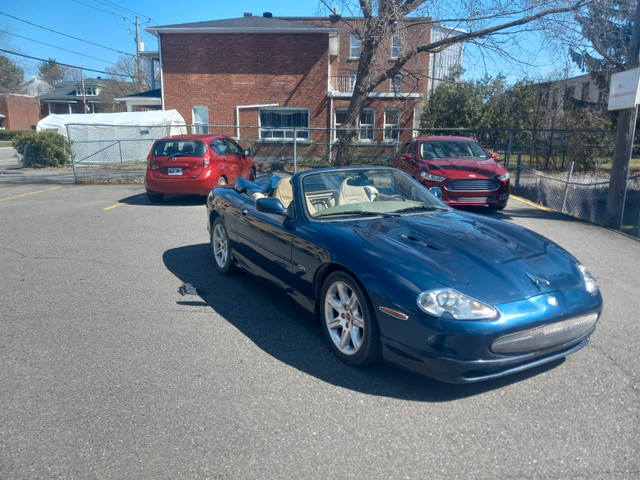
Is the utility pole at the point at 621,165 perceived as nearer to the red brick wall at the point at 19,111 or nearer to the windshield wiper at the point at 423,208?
the windshield wiper at the point at 423,208

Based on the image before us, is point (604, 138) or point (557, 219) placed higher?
point (604, 138)

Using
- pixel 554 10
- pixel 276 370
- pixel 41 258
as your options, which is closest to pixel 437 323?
pixel 276 370

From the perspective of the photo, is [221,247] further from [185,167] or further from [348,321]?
[185,167]

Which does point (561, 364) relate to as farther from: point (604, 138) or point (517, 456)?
point (604, 138)

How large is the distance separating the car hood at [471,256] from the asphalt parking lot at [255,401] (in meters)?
0.69

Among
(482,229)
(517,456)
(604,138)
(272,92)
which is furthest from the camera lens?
(272,92)

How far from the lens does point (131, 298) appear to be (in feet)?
18.0

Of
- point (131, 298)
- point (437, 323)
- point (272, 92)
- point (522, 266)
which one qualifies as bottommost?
point (131, 298)

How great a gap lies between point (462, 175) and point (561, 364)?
6.87 meters

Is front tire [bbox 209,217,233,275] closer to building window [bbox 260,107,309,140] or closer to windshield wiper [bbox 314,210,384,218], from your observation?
windshield wiper [bbox 314,210,384,218]

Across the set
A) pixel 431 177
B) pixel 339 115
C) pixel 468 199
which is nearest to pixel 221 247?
pixel 431 177

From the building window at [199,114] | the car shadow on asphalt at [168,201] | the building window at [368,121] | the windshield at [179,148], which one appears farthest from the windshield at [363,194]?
the building window at [199,114]

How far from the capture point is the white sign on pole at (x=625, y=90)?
849 cm

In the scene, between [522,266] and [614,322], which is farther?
[614,322]
